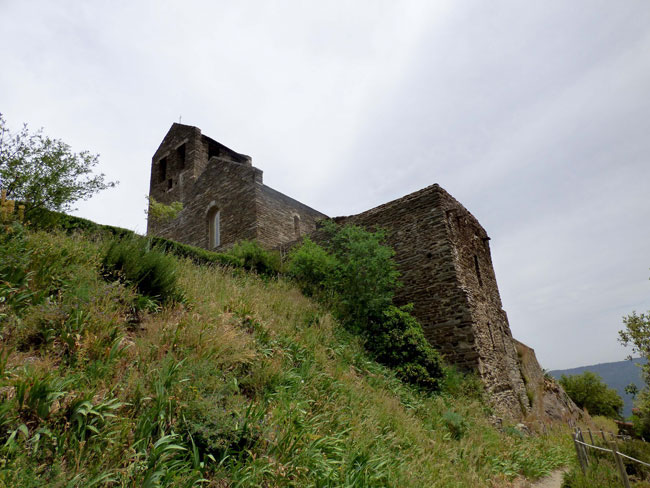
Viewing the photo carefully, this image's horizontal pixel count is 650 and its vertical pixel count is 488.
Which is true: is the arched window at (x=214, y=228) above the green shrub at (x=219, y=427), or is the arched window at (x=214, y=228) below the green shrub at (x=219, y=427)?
above

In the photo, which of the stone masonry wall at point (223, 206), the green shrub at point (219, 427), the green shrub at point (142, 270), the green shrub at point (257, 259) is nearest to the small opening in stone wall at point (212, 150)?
the stone masonry wall at point (223, 206)

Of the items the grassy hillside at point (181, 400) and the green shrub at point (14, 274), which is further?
the green shrub at point (14, 274)

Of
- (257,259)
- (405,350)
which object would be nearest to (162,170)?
(257,259)

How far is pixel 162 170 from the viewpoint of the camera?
2528cm

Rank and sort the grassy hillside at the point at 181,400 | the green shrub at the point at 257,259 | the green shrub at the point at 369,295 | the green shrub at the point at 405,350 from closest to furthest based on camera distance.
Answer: the grassy hillside at the point at 181,400 < the green shrub at the point at 405,350 < the green shrub at the point at 369,295 < the green shrub at the point at 257,259

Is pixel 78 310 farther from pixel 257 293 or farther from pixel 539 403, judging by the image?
pixel 539 403

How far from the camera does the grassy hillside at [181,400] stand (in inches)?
106

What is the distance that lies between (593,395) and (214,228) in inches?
1145

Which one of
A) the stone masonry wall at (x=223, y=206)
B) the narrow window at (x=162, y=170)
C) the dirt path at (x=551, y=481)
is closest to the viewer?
the dirt path at (x=551, y=481)

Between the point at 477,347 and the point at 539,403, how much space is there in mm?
6104

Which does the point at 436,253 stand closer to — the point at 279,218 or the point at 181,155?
the point at 279,218

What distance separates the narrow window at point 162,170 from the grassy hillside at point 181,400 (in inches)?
819

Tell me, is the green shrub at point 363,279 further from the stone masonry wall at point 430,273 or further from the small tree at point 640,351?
the small tree at point 640,351

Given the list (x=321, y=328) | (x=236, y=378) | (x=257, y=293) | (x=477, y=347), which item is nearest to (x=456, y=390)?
(x=477, y=347)
